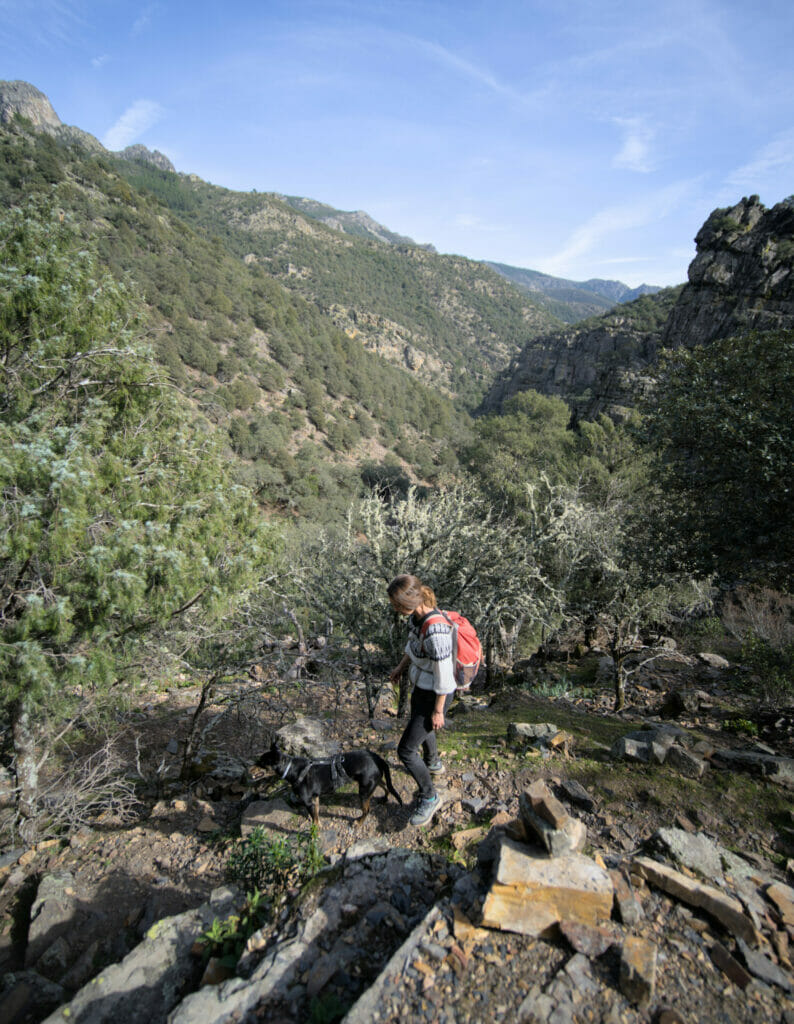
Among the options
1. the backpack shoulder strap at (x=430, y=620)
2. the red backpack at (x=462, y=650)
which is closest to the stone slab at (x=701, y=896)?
the red backpack at (x=462, y=650)

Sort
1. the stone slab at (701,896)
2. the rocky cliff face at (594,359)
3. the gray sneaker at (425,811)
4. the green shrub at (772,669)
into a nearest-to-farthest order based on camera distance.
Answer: the stone slab at (701,896)
the gray sneaker at (425,811)
the green shrub at (772,669)
the rocky cliff face at (594,359)

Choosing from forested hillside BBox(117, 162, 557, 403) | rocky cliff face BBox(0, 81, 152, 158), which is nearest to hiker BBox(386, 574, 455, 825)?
forested hillside BBox(117, 162, 557, 403)

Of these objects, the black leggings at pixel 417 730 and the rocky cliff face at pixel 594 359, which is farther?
the rocky cliff face at pixel 594 359

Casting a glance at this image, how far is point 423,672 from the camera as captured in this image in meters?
3.40

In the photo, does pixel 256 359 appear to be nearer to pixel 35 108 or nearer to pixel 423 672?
pixel 423 672

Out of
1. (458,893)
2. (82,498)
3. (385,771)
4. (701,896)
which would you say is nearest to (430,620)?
(458,893)

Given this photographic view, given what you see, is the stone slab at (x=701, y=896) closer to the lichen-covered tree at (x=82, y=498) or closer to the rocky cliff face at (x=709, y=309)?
the lichen-covered tree at (x=82, y=498)

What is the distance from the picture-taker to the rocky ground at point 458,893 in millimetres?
2115

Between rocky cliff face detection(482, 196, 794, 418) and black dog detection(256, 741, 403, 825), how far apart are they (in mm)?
20543

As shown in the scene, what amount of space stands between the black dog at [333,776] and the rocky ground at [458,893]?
26 centimetres

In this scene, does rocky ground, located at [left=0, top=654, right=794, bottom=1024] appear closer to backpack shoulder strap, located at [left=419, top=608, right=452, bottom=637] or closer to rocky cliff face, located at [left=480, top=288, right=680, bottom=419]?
backpack shoulder strap, located at [left=419, top=608, right=452, bottom=637]

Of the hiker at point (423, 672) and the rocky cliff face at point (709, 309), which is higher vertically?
the rocky cliff face at point (709, 309)

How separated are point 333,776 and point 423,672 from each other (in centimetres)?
142

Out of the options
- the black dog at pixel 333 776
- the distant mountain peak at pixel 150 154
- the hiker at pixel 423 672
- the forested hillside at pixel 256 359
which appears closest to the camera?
the hiker at pixel 423 672
